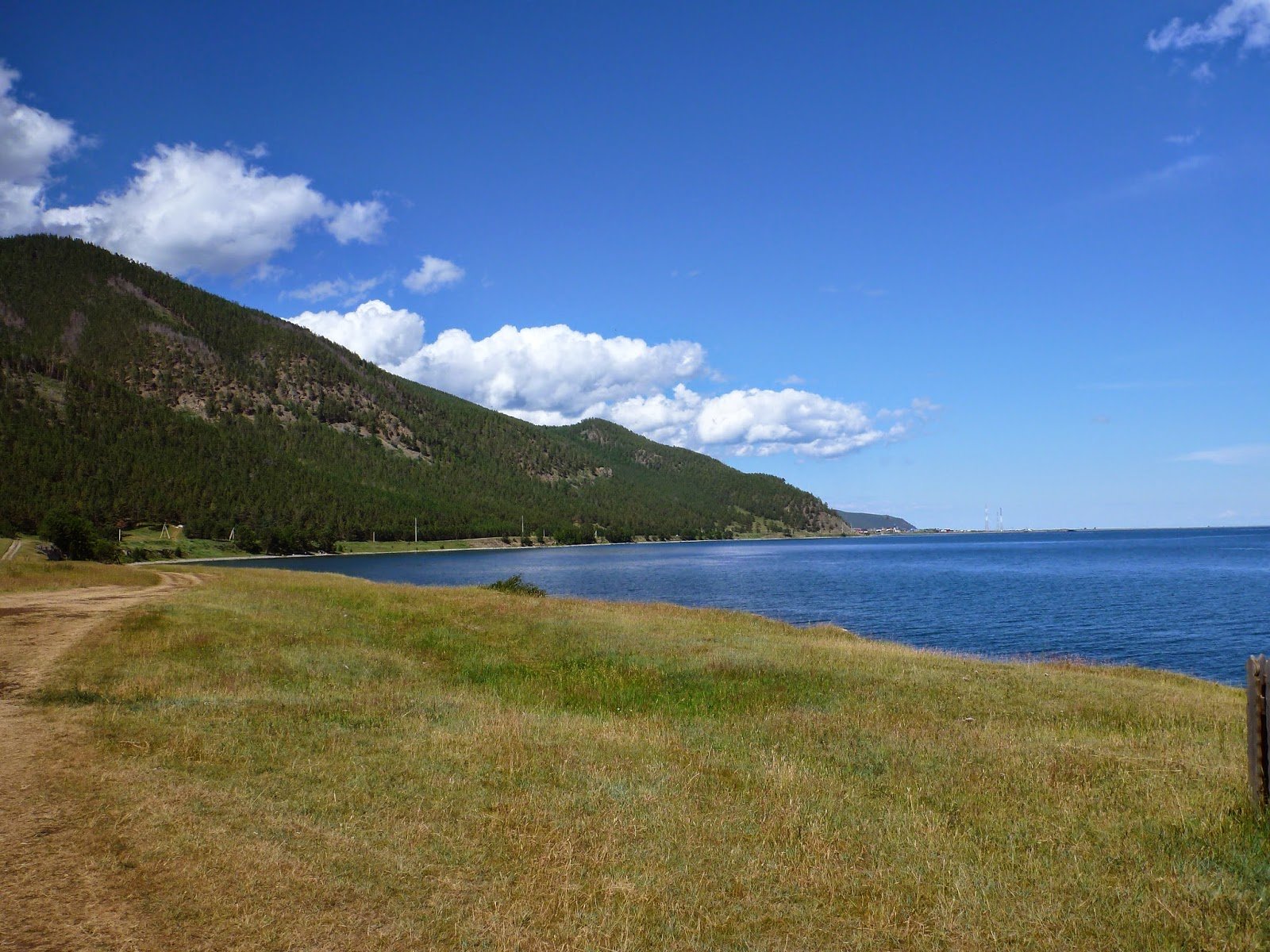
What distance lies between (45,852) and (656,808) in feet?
25.6

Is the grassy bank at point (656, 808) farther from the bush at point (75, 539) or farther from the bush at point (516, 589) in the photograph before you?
the bush at point (75, 539)

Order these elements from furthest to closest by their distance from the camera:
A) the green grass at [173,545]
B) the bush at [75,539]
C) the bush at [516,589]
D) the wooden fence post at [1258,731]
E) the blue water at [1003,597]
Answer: the green grass at [173,545], the bush at [75,539], the bush at [516,589], the blue water at [1003,597], the wooden fence post at [1258,731]

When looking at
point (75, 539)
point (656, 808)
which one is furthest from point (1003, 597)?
point (75, 539)

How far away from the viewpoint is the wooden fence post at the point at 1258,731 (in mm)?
10828

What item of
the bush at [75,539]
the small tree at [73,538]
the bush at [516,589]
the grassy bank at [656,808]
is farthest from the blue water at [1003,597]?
the small tree at [73,538]

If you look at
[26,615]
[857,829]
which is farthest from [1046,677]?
[26,615]

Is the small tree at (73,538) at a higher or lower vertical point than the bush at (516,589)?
higher

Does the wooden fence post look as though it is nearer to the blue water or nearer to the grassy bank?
the grassy bank

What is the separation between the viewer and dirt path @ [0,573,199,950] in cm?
749

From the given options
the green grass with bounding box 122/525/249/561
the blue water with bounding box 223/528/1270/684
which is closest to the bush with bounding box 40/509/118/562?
the blue water with bounding box 223/528/1270/684

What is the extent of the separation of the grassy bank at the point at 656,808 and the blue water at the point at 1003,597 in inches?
1135

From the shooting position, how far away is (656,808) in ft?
37.9

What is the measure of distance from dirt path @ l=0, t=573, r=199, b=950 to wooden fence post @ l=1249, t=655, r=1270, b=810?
46.1 ft

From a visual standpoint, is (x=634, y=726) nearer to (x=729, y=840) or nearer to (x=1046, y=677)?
(x=729, y=840)
